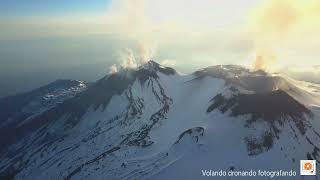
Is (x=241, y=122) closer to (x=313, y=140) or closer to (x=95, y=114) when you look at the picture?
(x=313, y=140)

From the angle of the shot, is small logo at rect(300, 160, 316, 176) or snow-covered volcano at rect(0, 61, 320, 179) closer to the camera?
small logo at rect(300, 160, 316, 176)

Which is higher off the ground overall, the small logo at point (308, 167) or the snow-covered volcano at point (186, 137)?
the snow-covered volcano at point (186, 137)

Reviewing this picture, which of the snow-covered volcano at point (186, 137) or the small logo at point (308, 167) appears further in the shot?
the snow-covered volcano at point (186, 137)

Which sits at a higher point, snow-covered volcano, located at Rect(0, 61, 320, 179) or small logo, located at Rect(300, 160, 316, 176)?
snow-covered volcano, located at Rect(0, 61, 320, 179)

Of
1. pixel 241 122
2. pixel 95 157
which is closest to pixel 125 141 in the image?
pixel 95 157
